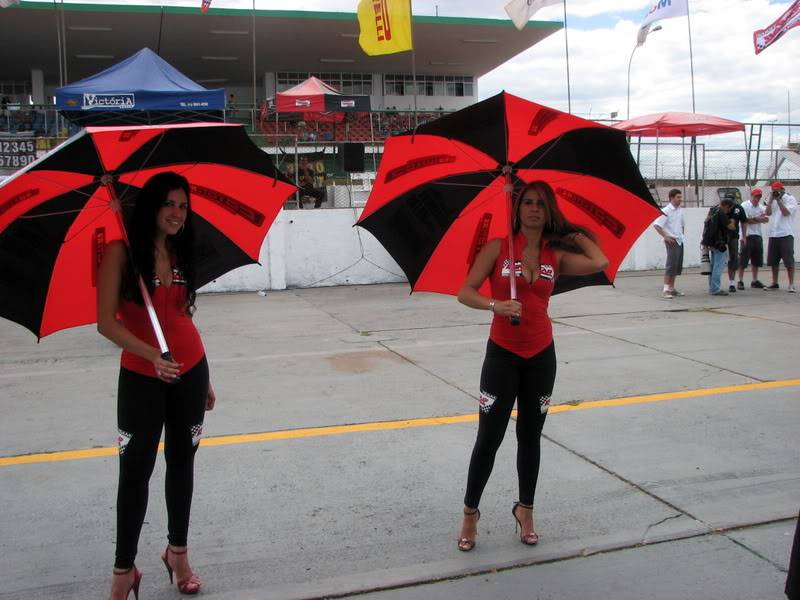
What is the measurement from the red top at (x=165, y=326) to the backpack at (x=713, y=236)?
10893mm

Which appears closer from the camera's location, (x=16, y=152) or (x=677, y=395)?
(x=677, y=395)

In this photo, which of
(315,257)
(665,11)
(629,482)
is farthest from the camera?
(665,11)

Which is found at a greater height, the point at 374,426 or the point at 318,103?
the point at 318,103

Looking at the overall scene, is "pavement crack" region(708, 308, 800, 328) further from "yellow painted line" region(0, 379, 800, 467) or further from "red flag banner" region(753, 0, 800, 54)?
"red flag banner" region(753, 0, 800, 54)

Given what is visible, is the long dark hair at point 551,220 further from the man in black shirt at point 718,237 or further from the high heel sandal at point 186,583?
the man in black shirt at point 718,237

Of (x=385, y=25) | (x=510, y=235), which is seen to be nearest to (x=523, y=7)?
(x=385, y=25)

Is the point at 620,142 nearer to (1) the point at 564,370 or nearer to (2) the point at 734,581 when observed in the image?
(2) the point at 734,581

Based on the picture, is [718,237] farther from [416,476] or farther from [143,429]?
[143,429]

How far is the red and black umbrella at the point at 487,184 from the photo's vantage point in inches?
140

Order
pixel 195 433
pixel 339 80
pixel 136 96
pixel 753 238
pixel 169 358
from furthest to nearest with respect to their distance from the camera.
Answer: pixel 339 80 → pixel 753 238 → pixel 136 96 → pixel 195 433 → pixel 169 358

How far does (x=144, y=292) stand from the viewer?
305cm

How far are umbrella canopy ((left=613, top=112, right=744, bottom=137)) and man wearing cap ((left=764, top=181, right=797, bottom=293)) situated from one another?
3.06 meters

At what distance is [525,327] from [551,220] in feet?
1.73

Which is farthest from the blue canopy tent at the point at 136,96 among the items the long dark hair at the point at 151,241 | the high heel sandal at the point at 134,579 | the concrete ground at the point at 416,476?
the high heel sandal at the point at 134,579
